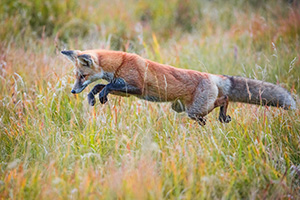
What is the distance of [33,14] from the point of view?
10078 mm

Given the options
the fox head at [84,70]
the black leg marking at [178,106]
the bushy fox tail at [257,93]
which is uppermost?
the fox head at [84,70]

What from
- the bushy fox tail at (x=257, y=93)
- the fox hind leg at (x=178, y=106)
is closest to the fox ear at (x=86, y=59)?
the fox hind leg at (x=178, y=106)

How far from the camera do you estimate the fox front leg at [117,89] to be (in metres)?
4.85

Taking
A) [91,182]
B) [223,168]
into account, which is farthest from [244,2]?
[91,182]

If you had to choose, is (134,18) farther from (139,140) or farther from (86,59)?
(139,140)

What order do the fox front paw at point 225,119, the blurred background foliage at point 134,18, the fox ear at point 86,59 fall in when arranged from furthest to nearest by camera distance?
the blurred background foliage at point 134,18 < the fox front paw at point 225,119 < the fox ear at point 86,59

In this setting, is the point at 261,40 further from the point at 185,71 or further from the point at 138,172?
the point at 138,172

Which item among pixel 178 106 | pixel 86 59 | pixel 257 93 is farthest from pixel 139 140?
pixel 257 93

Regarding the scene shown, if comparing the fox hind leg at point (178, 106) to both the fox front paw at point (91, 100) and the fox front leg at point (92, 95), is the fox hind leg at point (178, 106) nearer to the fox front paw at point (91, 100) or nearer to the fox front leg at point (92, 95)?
the fox front leg at point (92, 95)

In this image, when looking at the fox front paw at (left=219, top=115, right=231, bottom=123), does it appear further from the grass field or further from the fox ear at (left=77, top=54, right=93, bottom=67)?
the fox ear at (left=77, top=54, right=93, bottom=67)

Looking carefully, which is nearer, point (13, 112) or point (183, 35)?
point (13, 112)

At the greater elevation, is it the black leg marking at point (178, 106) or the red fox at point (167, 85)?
the red fox at point (167, 85)

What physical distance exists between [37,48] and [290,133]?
5.85 metres

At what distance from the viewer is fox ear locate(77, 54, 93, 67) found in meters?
4.82
